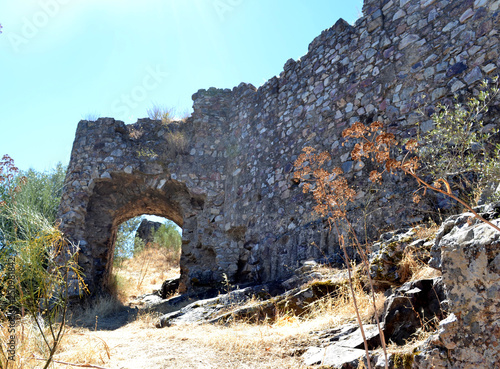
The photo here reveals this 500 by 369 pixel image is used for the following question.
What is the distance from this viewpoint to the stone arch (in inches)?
353

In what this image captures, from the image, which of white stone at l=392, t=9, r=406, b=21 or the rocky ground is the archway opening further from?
white stone at l=392, t=9, r=406, b=21

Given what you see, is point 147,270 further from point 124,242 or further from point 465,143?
point 465,143

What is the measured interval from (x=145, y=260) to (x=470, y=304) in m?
13.3

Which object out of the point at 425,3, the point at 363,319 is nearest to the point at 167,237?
the point at 425,3

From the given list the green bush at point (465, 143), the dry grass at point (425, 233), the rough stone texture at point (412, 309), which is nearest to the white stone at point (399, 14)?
the green bush at point (465, 143)

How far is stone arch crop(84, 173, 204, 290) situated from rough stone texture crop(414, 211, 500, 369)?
7.06 m

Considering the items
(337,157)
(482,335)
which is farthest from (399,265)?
(337,157)

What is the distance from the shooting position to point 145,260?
14.4m

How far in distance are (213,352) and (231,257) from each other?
4635mm

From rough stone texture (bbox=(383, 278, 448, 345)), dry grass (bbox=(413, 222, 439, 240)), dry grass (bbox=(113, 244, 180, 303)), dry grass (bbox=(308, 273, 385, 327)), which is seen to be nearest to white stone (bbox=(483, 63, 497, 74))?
dry grass (bbox=(413, 222, 439, 240))

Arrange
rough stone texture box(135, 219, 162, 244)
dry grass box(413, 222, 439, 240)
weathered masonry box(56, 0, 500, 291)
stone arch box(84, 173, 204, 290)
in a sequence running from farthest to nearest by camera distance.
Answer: rough stone texture box(135, 219, 162, 244), stone arch box(84, 173, 204, 290), weathered masonry box(56, 0, 500, 291), dry grass box(413, 222, 439, 240)

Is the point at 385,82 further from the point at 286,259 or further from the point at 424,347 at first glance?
the point at 424,347

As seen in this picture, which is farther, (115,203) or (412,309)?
(115,203)

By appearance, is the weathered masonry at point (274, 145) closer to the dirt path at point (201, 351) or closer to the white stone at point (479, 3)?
the white stone at point (479, 3)
